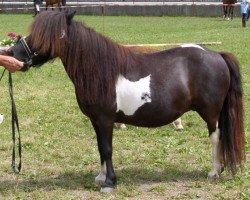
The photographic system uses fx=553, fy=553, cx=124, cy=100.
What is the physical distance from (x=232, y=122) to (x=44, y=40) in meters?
1.98

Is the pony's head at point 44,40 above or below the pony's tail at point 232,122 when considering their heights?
above

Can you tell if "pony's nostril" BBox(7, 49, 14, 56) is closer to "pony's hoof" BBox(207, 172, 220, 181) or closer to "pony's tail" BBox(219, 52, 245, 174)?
"pony's tail" BBox(219, 52, 245, 174)

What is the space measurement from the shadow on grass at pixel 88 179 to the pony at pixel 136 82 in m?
0.21

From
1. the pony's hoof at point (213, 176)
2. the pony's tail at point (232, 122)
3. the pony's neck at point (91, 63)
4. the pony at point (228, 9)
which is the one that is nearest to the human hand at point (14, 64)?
the pony's neck at point (91, 63)

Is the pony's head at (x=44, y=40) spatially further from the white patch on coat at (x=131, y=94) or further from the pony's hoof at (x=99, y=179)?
the pony's hoof at (x=99, y=179)

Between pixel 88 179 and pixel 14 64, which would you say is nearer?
pixel 14 64

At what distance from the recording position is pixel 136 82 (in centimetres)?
509

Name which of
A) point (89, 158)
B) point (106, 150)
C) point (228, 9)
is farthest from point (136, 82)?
point (228, 9)

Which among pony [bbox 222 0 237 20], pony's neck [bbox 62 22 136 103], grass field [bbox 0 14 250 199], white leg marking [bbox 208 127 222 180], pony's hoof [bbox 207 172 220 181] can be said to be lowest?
pony [bbox 222 0 237 20]

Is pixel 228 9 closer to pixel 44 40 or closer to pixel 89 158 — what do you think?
pixel 89 158

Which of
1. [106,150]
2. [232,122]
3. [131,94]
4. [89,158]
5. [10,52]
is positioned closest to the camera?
[10,52]

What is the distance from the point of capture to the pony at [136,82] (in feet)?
16.0

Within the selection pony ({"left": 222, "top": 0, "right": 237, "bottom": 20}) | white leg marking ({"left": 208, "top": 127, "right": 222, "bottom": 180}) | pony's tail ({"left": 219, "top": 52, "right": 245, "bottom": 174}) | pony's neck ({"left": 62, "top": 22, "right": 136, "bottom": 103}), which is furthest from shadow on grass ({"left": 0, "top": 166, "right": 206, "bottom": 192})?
pony ({"left": 222, "top": 0, "right": 237, "bottom": 20})

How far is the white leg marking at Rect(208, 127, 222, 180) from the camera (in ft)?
17.9
